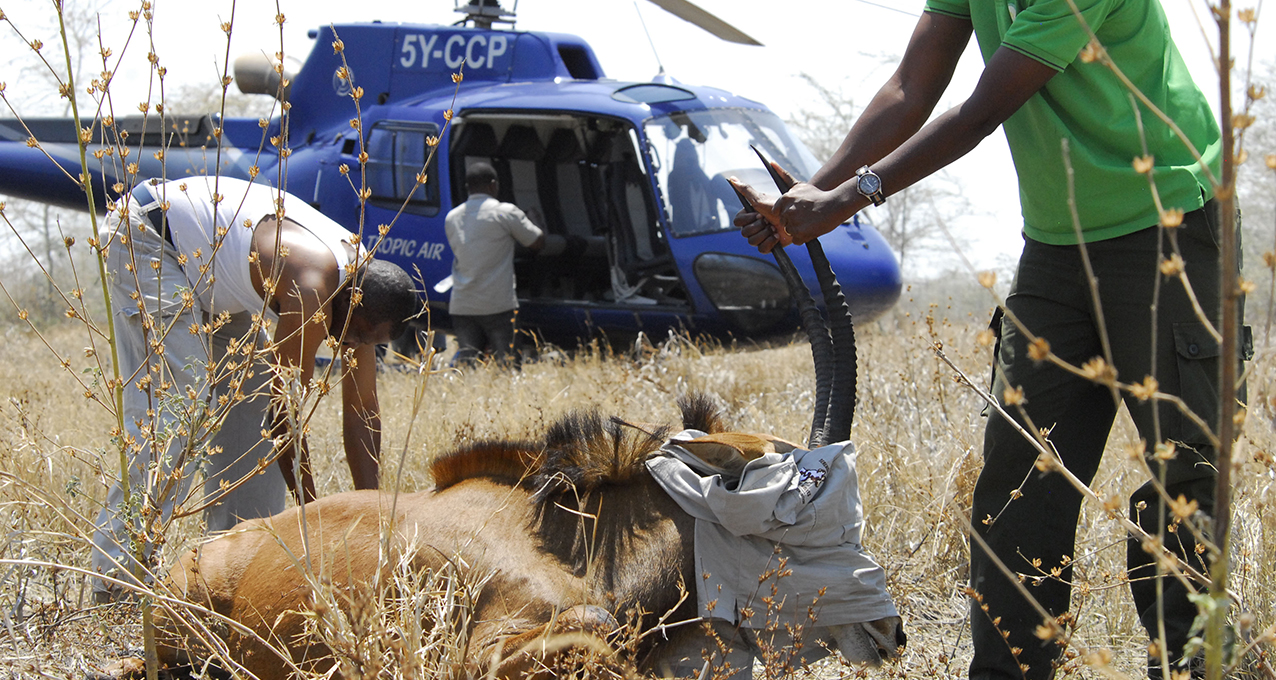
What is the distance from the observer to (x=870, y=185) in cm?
235

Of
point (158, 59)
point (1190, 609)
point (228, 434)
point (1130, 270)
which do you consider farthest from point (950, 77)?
point (228, 434)

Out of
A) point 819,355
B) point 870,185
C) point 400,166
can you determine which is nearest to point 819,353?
point 819,355

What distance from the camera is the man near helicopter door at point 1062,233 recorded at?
2234 millimetres

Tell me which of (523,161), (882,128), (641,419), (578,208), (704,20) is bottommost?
(641,419)

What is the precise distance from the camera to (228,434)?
374 cm

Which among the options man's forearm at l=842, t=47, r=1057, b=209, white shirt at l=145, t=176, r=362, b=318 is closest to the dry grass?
white shirt at l=145, t=176, r=362, b=318

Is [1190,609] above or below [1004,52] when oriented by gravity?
below

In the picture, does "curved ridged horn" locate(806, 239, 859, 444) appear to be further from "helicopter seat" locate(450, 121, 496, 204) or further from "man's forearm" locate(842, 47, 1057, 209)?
"helicopter seat" locate(450, 121, 496, 204)

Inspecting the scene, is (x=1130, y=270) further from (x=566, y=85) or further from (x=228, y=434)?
(x=566, y=85)

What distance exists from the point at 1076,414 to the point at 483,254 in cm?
620

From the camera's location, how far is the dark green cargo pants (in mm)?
2256

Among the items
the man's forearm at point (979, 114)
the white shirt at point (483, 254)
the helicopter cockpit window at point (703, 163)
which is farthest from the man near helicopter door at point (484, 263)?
the man's forearm at point (979, 114)

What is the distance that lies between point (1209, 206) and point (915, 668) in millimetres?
1580

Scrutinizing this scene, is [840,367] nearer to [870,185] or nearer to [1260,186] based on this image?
[870,185]
